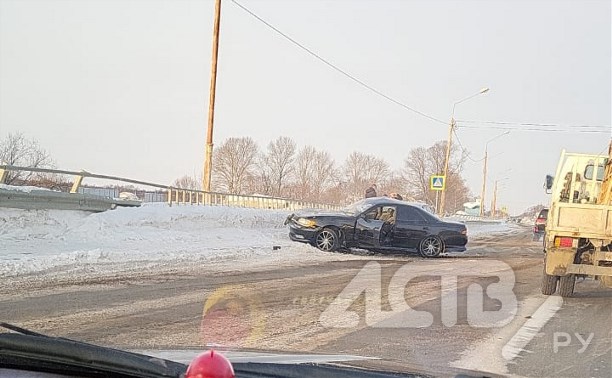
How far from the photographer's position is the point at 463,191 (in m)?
103

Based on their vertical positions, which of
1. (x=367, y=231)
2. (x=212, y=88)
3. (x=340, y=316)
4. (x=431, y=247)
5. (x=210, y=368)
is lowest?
(x=340, y=316)

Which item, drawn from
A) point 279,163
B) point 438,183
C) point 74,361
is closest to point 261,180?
point 279,163

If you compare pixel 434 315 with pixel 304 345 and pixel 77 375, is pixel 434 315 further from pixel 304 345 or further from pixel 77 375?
pixel 77 375

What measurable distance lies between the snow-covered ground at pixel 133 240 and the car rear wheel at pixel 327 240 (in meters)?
0.44

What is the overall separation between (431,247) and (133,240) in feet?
25.4

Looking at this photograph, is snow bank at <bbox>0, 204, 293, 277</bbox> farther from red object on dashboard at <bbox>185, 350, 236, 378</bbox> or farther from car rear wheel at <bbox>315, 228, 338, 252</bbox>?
red object on dashboard at <bbox>185, 350, 236, 378</bbox>

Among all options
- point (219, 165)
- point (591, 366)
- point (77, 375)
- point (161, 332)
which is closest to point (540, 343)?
point (591, 366)

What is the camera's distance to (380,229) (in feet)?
59.1

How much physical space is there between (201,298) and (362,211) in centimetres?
973

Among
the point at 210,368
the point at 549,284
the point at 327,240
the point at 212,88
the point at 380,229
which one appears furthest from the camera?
the point at 212,88

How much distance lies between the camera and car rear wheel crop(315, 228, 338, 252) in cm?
1780

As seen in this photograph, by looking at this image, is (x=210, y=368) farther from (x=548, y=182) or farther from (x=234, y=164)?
(x=234, y=164)

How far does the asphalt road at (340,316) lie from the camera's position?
6.20 m

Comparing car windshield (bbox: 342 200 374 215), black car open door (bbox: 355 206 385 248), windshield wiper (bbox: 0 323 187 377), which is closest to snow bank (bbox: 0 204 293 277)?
car windshield (bbox: 342 200 374 215)
